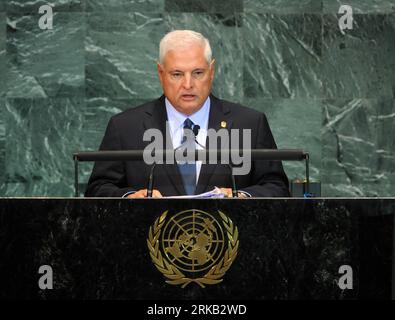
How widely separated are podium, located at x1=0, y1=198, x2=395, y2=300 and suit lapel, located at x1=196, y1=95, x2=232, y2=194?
123 centimetres

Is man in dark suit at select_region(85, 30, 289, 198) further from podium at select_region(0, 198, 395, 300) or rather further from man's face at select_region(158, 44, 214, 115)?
podium at select_region(0, 198, 395, 300)

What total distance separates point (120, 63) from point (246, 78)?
1050 mm

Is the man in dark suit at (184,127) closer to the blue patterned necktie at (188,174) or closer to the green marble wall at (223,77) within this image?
the blue patterned necktie at (188,174)

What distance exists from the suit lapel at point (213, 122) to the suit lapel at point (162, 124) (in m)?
0.10

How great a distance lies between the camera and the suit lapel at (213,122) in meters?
4.03

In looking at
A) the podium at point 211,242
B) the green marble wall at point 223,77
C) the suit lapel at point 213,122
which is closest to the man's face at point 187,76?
the suit lapel at point 213,122

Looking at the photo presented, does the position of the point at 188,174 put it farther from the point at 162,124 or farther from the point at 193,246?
the point at 193,246

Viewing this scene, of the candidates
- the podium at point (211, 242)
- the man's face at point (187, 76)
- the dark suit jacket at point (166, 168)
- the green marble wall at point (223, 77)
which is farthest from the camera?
the green marble wall at point (223, 77)

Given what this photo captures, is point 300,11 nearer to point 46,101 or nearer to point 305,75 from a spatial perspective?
point 305,75

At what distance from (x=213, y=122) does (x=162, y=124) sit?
0.27 meters

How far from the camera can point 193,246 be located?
2773mm

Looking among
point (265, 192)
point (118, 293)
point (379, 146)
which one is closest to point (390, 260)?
point (118, 293)

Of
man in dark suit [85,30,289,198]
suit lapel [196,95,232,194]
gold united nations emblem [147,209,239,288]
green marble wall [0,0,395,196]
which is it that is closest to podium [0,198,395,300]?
gold united nations emblem [147,209,239,288]

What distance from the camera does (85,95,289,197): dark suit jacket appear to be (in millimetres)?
4020
